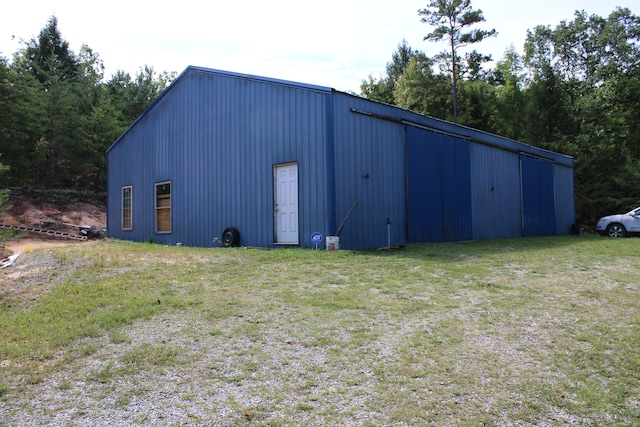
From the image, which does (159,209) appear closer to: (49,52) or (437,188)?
(437,188)

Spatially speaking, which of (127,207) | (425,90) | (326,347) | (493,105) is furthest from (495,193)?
(493,105)

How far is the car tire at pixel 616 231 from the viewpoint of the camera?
16.3 metres

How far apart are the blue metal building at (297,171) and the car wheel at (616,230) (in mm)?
2969

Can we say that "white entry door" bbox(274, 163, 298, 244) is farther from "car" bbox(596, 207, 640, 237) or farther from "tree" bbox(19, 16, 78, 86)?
"tree" bbox(19, 16, 78, 86)

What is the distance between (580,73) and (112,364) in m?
32.0

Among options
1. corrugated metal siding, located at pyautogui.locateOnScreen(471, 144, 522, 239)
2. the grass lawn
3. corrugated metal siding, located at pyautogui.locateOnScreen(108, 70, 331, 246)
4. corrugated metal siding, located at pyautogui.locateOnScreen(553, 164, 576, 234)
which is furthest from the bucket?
corrugated metal siding, located at pyautogui.locateOnScreen(553, 164, 576, 234)

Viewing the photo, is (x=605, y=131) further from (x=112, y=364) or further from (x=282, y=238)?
(x=112, y=364)

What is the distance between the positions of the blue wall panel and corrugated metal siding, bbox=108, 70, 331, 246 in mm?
10614

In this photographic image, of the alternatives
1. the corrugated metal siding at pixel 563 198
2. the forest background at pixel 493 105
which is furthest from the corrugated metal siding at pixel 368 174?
the forest background at pixel 493 105

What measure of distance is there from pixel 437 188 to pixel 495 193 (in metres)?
3.93

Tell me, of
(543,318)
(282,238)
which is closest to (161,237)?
(282,238)

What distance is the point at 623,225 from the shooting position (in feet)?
53.4

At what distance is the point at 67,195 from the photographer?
22.4m

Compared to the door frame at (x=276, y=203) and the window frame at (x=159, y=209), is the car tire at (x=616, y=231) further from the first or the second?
the window frame at (x=159, y=209)
